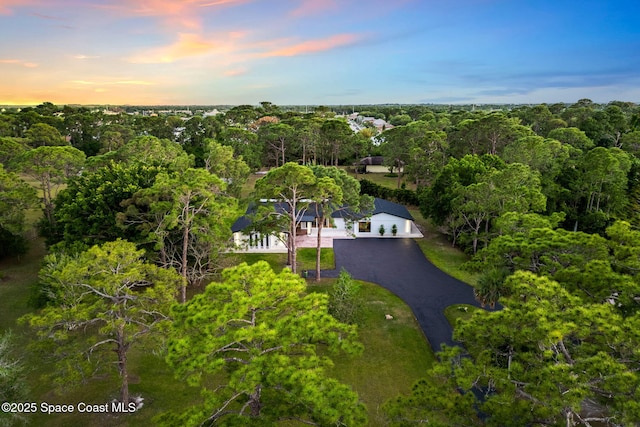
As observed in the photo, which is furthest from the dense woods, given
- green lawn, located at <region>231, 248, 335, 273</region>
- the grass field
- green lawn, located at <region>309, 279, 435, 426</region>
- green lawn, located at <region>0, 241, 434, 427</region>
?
green lawn, located at <region>231, 248, 335, 273</region>

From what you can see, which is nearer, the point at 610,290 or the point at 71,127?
the point at 610,290

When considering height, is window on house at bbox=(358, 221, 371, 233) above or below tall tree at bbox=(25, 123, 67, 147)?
below


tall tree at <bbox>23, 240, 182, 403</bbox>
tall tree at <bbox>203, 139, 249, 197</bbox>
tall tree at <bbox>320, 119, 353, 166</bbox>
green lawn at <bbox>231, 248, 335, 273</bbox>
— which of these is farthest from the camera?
tall tree at <bbox>320, 119, 353, 166</bbox>

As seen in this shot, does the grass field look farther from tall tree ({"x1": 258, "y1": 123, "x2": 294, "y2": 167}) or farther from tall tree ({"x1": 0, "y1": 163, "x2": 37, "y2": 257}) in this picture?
tall tree ({"x1": 258, "y1": 123, "x2": 294, "y2": 167})

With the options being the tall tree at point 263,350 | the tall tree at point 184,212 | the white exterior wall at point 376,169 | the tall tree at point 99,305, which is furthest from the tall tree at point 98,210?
the white exterior wall at point 376,169

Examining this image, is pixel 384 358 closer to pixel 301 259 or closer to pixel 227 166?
pixel 301 259

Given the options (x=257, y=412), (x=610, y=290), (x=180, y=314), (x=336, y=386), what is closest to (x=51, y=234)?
(x=180, y=314)

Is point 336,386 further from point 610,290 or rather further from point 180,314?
point 610,290
